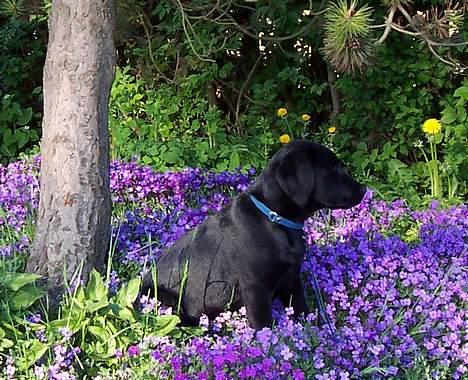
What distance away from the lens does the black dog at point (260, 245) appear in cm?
354

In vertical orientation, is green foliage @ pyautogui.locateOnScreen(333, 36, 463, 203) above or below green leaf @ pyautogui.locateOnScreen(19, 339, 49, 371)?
above

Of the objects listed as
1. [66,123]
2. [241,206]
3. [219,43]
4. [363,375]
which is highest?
[219,43]

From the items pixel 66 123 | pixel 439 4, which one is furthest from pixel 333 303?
pixel 439 4

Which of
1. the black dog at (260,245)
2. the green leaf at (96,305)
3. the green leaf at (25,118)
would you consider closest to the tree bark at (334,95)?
the green leaf at (25,118)

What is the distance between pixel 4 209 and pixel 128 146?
2.40 metres

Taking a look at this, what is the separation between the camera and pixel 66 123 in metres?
3.66

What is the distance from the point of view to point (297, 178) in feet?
11.9

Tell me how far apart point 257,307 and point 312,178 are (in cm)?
63

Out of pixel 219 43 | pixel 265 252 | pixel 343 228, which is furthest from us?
pixel 219 43

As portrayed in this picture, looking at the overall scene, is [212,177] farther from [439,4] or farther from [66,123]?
[439,4]

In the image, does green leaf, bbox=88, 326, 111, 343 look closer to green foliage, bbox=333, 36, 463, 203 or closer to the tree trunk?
the tree trunk

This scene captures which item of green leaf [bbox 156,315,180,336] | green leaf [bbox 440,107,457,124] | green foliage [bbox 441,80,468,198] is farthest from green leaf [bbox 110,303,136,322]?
green leaf [bbox 440,107,457,124]

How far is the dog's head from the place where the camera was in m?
3.62

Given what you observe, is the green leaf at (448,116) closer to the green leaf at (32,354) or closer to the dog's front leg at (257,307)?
the dog's front leg at (257,307)
